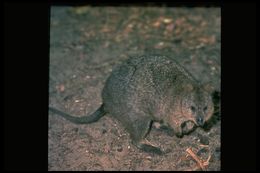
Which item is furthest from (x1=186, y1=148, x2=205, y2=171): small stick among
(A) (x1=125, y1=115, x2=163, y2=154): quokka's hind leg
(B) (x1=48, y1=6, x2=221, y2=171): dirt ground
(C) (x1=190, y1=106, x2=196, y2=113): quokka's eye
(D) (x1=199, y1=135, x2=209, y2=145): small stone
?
(C) (x1=190, y1=106, x2=196, y2=113): quokka's eye

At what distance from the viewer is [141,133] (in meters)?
4.91

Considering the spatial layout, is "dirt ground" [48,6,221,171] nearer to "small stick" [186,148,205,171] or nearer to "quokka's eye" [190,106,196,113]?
"small stick" [186,148,205,171]

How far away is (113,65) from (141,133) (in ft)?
6.47

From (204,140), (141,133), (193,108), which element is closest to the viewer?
(193,108)

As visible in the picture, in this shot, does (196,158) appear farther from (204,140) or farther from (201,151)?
(204,140)

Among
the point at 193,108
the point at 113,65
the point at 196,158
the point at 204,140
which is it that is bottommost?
the point at 196,158

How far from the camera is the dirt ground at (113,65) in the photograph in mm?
4836

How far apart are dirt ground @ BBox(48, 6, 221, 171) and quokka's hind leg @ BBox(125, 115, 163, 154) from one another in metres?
0.07

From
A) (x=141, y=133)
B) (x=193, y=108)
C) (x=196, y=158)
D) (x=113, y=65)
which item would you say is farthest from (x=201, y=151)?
(x=113, y=65)

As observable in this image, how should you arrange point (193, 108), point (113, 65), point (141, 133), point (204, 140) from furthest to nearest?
point (113, 65)
point (204, 140)
point (141, 133)
point (193, 108)

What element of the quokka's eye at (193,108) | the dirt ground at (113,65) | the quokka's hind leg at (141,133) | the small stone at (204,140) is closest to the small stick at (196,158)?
the dirt ground at (113,65)

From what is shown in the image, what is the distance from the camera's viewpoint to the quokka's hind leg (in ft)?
16.0
